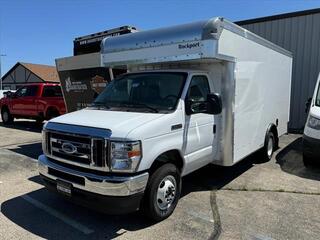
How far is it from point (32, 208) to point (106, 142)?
2017 mm

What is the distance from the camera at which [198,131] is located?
541 cm

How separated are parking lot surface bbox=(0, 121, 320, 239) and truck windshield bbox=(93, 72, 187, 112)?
161 centimetres

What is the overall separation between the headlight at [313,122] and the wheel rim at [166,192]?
3.80 m

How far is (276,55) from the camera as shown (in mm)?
8195

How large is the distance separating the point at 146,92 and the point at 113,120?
106cm

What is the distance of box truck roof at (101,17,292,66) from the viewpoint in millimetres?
5168

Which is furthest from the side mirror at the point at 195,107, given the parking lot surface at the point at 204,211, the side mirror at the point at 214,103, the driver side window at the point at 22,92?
the driver side window at the point at 22,92

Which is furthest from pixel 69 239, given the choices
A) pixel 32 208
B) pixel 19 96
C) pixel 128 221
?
pixel 19 96

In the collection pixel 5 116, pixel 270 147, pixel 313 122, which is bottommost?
pixel 5 116

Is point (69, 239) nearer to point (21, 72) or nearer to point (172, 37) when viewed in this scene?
point (172, 37)

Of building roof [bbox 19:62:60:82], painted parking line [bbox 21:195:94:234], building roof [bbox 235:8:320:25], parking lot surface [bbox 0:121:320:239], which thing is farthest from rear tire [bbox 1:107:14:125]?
building roof [bbox 19:62:60:82]

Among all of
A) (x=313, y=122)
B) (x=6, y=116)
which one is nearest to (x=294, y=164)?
(x=313, y=122)

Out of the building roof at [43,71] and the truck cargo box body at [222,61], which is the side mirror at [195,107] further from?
the building roof at [43,71]

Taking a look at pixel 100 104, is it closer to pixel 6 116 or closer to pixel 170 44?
pixel 170 44
